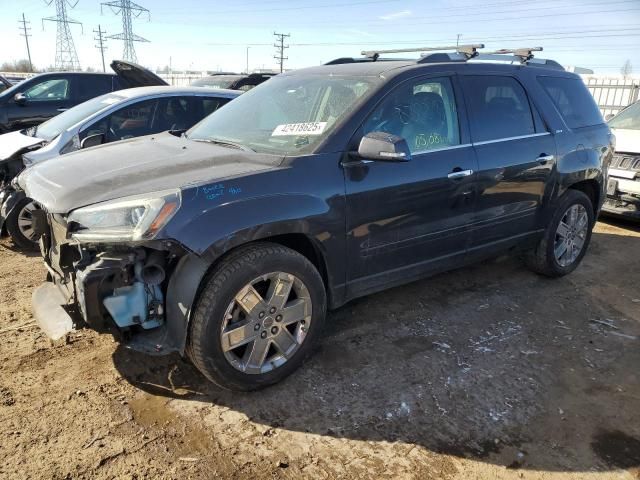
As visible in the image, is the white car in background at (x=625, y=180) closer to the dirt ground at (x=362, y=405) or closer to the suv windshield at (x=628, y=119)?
the suv windshield at (x=628, y=119)

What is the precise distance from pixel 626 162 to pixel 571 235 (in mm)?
2700

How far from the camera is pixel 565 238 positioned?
15.8 feet

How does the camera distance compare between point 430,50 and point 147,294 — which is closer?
point 147,294

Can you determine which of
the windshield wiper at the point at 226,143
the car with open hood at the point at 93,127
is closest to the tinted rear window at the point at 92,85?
the car with open hood at the point at 93,127

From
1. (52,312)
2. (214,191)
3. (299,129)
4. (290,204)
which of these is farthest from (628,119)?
(52,312)

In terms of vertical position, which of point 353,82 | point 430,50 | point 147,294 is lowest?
point 147,294

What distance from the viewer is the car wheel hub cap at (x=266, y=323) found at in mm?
2756

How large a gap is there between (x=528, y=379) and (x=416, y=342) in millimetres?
758

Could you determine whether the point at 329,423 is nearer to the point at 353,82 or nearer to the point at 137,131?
the point at 353,82

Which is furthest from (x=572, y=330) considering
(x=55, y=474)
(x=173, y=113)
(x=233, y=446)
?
(x=173, y=113)

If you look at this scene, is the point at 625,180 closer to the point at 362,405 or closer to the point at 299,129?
the point at 299,129

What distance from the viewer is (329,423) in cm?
272

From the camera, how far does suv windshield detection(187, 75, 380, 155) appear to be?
3191 mm

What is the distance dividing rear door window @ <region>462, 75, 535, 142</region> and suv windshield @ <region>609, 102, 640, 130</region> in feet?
14.6
